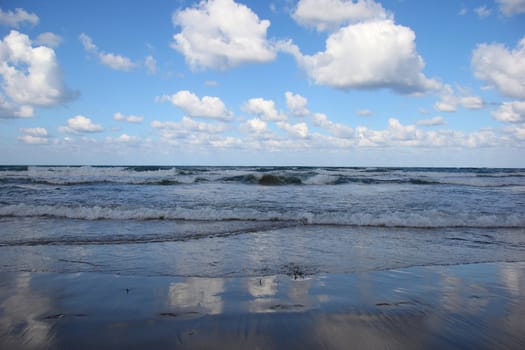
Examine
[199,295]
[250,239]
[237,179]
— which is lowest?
[250,239]

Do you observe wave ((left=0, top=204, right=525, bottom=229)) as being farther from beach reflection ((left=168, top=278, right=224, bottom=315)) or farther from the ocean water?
beach reflection ((left=168, top=278, right=224, bottom=315))

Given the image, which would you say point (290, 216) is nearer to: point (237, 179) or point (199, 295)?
point (199, 295)

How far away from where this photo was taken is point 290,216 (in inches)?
388

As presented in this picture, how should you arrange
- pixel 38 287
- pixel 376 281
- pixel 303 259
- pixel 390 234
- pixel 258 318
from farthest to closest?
pixel 390 234 → pixel 303 259 → pixel 376 281 → pixel 38 287 → pixel 258 318

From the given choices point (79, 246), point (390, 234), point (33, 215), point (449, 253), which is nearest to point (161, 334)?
point (79, 246)

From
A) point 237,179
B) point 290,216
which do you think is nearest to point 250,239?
point 290,216

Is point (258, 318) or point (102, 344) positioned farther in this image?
point (258, 318)

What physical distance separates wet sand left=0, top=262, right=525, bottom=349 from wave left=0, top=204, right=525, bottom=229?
450 centimetres

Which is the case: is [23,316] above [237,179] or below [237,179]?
below

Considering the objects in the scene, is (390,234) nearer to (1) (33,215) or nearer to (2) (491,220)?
(2) (491,220)

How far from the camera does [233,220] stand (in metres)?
9.67

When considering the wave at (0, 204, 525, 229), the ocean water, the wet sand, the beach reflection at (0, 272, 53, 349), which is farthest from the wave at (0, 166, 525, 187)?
the beach reflection at (0, 272, 53, 349)

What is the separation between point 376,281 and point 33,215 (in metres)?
10.1

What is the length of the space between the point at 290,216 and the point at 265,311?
6.67 meters
